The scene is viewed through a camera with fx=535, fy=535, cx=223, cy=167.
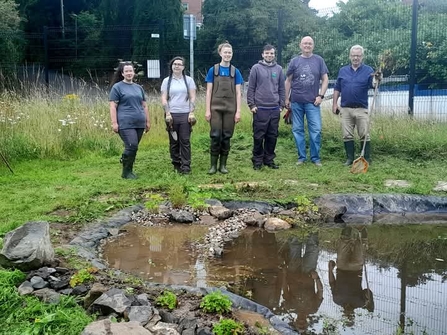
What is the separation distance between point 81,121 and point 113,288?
6254 millimetres

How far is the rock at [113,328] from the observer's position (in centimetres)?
246

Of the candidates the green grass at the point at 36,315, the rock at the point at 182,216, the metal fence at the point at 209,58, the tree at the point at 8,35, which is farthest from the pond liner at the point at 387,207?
the tree at the point at 8,35

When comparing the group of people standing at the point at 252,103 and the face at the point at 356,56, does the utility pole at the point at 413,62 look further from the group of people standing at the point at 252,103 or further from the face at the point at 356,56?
the face at the point at 356,56

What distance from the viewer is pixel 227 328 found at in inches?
103

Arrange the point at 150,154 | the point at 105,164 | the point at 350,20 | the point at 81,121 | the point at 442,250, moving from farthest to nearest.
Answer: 1. the point at 350,20
2. the point at 81,121
3. the point at 150,154
4. the point at 105,164
5. the point at 442,250

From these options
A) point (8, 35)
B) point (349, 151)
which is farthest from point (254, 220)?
point (8, 35)

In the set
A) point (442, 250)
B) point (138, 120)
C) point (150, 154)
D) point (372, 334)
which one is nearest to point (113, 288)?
point (372, 334)

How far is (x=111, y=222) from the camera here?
15.6 feet

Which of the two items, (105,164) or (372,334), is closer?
(372,334)

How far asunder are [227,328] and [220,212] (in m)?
2.46

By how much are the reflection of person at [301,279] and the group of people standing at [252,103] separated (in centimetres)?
231

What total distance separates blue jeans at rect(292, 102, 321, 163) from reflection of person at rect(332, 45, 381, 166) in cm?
33

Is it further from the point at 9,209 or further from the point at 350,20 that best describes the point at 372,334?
the point at 350,20

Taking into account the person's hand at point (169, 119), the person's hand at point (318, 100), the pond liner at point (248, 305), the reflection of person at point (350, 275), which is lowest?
the reflection of person at point (350, 275)
